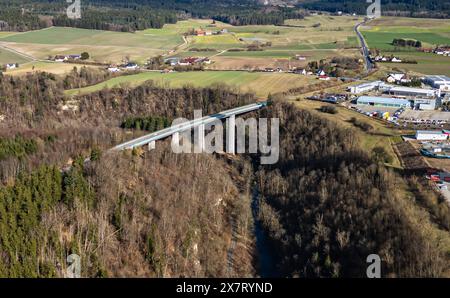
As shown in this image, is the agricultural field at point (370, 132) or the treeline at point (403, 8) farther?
the treeline at point (403, 8)

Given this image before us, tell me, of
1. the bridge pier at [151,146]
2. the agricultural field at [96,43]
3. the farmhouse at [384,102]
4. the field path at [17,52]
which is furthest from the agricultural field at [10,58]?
the farmhouse at [384,102]

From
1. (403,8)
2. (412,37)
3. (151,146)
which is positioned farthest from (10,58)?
(403,8)

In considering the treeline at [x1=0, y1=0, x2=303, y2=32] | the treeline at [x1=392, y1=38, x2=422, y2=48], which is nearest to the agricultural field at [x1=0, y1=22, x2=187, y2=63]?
the treeline at [x1=0, y1=0, x2=303, y2=32]

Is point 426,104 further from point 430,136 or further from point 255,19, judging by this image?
point 255,19

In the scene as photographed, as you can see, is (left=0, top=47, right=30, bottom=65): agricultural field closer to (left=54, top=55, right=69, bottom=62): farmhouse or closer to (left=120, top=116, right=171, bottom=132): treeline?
(left=54, top=55, right=69, bottom=62): farmhouse

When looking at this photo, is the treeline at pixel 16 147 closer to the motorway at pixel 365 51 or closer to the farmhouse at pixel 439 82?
the farmhouse at pixel 439 82
